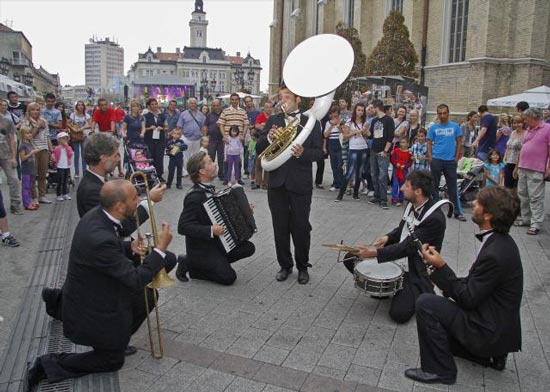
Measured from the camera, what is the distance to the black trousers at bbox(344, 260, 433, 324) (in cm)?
434

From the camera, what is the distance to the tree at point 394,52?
23141mm

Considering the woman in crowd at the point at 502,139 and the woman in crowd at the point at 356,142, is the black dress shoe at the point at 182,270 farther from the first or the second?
the woman in crowd at the point at 502,139

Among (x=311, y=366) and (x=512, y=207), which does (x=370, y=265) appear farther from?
(x=512, y=207)

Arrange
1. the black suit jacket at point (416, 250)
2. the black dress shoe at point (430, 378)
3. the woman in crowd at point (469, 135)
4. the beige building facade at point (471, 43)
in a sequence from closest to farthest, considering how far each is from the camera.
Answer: the black dress shoe at point (430, 378) → the black suit jacket at point (416, 250) → the woman in crowd at point (469, 135) → the beige building facade at point (471, 43)

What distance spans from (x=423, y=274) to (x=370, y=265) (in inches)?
20.7

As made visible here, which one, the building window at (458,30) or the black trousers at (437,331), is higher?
the building window at (458,30)

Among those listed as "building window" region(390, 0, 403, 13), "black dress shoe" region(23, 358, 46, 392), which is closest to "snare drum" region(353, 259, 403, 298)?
"black dress shoe" region(23, 358, 46, 392)

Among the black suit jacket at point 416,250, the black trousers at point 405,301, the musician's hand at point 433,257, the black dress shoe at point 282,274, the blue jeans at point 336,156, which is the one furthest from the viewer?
the blue jeans at point 336,156

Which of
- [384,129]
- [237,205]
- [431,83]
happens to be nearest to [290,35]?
[431,83]

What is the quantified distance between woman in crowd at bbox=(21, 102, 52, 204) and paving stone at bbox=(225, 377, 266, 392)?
7197 millimetres

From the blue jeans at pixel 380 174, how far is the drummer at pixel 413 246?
5.27 m

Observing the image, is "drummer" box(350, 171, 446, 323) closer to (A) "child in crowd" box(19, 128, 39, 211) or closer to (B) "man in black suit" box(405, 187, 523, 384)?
(B) "man in black suit" box(405, 187, 523, 384)

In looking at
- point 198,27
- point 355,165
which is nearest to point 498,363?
point 355,165

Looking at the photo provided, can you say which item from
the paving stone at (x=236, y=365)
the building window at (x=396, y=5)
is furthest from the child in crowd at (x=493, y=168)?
the building window at (x=396, y=5)
